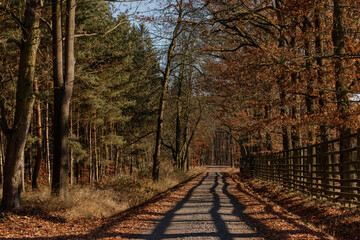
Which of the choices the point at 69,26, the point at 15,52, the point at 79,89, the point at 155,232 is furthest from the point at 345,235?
the point at 79,89

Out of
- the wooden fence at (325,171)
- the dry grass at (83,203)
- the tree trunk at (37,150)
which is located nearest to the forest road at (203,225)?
the dry grass at (83,203)

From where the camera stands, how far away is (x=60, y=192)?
923 cm

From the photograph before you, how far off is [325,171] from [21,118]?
30.0 feet

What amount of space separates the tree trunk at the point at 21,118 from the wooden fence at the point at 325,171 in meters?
8.73

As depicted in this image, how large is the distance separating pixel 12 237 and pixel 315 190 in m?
8.92

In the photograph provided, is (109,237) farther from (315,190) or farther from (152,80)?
(152,80)

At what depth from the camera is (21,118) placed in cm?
848

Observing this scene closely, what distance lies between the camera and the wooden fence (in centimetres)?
748

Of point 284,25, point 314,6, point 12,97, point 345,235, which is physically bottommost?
point 345,235

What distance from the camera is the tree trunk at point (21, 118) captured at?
8.19 meters

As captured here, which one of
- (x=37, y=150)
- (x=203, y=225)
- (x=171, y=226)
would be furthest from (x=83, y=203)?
(x=37, y=150)

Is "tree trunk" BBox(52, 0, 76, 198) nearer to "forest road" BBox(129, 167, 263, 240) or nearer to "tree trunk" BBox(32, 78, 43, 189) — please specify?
"forest road" BBox(129, 167, 263, 240)

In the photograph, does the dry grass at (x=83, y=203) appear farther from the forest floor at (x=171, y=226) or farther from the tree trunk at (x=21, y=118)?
the tree trunk at (x=21, y=118)

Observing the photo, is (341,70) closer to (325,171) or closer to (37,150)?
(325,171)
